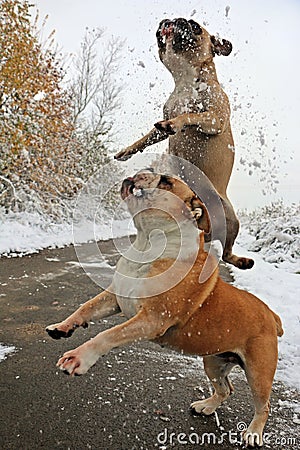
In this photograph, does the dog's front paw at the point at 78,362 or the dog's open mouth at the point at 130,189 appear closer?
the dog's front paw at the point at 78,362

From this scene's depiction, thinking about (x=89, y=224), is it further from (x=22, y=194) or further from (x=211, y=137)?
(x=22, y=194)

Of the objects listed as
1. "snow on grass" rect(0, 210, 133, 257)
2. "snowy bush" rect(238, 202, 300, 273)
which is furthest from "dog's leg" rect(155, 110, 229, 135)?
"snowy bush" rect(238, 202, 300, 273)

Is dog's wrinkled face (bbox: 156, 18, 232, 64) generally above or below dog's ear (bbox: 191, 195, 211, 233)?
above

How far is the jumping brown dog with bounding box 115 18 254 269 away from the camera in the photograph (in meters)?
2.43

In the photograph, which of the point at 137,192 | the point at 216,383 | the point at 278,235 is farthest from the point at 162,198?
the point at 278,235

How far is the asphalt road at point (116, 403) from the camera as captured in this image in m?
3.02

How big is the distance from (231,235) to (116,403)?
1.66 meters

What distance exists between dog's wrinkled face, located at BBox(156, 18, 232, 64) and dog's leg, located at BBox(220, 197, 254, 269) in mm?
814

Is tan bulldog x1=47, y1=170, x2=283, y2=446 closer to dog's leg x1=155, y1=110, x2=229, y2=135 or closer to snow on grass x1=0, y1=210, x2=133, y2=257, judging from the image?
dog's leg x1=155, y1=110, x2=229, y2=135

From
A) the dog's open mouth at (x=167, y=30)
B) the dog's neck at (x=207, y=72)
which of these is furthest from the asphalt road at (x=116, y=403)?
the dog's open mouth at (x=167, y=30)

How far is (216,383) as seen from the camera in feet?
10.8

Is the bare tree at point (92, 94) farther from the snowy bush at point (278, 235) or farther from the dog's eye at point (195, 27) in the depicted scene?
the dog's eye at point (195, 27)

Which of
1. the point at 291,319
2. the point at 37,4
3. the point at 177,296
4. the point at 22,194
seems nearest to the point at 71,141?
the point at 22,194

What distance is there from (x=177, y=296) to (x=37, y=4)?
1607cm
